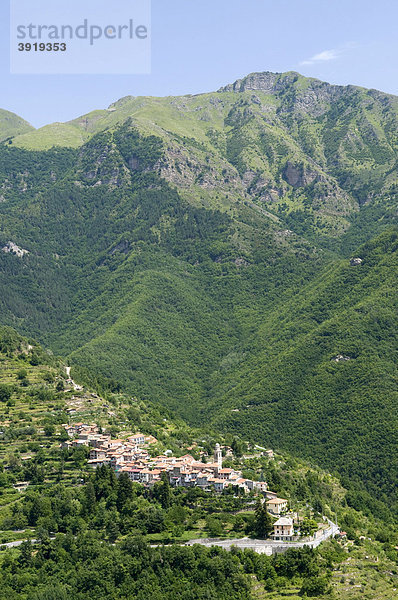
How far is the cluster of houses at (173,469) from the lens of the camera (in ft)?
334

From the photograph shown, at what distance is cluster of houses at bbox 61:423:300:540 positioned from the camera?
334 ft

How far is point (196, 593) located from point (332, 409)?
10307cm

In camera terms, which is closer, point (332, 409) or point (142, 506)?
point (142, 506)

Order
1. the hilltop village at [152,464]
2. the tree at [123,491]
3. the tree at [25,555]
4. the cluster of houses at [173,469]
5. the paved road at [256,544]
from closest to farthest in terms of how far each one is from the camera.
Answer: the tree at [25,555] < the paved road at [256,544] < the tree at [123,491] < the cluster of houses at [173,469] < the hilltop village at [152,464]

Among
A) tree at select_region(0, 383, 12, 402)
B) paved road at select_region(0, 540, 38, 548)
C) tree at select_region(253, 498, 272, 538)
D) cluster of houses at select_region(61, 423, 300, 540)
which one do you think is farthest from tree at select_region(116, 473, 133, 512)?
tree at select_region(0, 383, 12, 402)

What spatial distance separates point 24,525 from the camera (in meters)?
101

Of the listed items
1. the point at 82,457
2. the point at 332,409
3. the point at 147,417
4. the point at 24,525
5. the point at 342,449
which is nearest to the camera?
the point at 24,525

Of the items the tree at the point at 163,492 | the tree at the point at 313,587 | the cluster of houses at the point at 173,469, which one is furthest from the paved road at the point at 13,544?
the tree at the point at 313,587

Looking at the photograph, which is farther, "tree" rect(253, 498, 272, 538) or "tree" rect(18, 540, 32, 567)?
"tree" rect(253, 498, 272, 538)

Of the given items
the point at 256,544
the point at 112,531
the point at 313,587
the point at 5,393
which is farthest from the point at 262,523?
the point at 5,393

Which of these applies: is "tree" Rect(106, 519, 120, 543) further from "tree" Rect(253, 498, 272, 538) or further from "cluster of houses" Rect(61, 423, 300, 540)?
"tree" Rect(253, 498, 272, 538)

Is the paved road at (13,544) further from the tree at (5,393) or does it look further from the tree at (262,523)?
the tree at (5,393)

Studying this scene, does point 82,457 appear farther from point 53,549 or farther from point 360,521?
point 360,521

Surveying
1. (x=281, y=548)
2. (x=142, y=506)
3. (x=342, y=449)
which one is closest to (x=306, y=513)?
(x=281, y=548)
